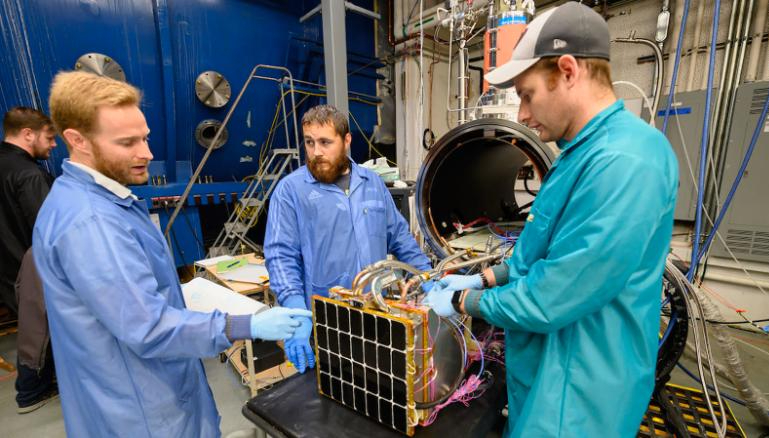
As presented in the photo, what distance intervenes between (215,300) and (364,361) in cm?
120

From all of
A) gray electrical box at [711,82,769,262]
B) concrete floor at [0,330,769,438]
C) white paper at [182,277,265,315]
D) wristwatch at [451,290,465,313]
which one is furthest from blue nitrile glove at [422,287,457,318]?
gray electrical box at [711,82,769,262]

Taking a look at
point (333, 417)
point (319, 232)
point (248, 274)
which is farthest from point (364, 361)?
point (248, 274)

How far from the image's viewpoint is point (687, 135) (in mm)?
2709

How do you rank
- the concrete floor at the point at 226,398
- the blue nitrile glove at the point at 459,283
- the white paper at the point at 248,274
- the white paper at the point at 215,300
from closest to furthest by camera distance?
the blue nitrile glove at the point at 459,283 < the white paper at the point at 215,300 < the concrete floor at the point at 226,398 < the white paper at the point at 248,274

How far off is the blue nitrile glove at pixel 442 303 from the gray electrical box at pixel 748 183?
9.61 ft

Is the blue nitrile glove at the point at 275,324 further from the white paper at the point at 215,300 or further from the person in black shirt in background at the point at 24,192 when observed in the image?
the person in black shirt in background at the point at 24,192

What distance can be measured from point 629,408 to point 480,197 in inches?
73.0

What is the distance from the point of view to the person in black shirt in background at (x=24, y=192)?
198cm

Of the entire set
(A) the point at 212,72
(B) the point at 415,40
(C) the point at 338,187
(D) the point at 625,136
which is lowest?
(C) the point at 338,187

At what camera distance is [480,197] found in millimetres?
2531

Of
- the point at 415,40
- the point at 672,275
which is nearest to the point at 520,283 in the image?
the point at 672,275

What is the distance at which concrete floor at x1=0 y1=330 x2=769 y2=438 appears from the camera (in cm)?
186

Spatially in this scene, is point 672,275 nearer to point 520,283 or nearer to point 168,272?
point 520,283

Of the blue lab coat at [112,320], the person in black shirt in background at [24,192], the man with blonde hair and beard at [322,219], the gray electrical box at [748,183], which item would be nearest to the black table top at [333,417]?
the blue lab coat at [112,320]
